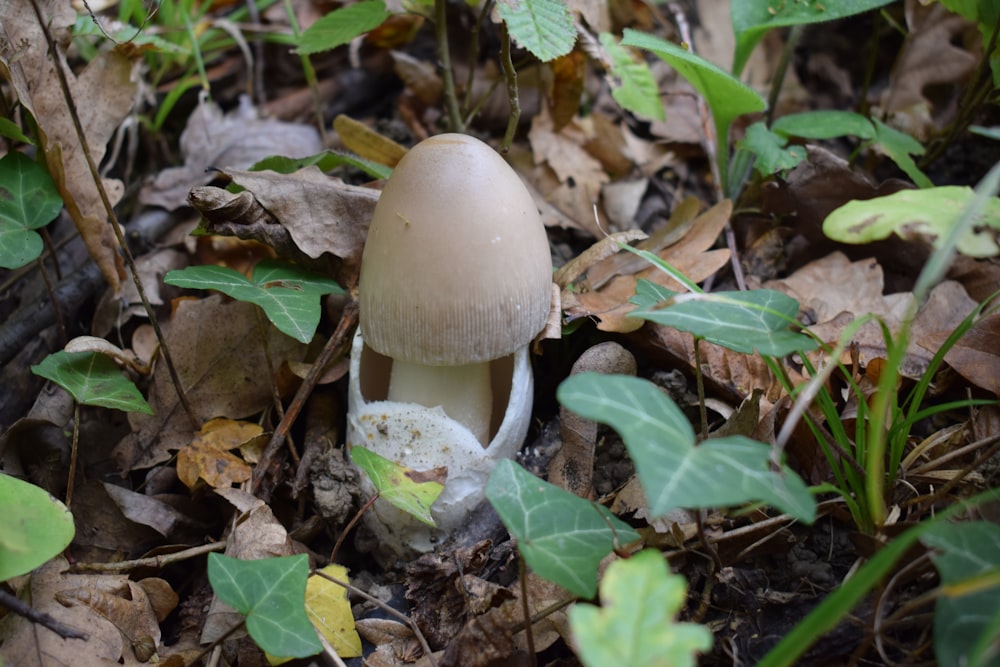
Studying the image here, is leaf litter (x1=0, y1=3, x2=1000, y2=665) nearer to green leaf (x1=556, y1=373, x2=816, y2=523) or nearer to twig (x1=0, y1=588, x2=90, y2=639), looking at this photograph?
twig (x1=0, y1=588, x2=90, y2=639)

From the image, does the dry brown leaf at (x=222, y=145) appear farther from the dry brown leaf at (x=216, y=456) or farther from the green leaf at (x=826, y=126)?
the green leaf at (x=826, y=126)

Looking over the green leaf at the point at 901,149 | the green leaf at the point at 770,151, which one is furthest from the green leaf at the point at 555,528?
the green leaf at the point at 901,149

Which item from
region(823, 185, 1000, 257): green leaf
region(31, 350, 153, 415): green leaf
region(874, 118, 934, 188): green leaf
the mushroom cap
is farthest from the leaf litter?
region(823, 185, 1000, 257): green leaf

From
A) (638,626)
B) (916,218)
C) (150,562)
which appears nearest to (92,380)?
(150,562)

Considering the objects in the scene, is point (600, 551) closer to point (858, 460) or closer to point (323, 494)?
point (858, 460)

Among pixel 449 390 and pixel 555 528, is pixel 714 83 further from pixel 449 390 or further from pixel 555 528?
pixel 555 528
